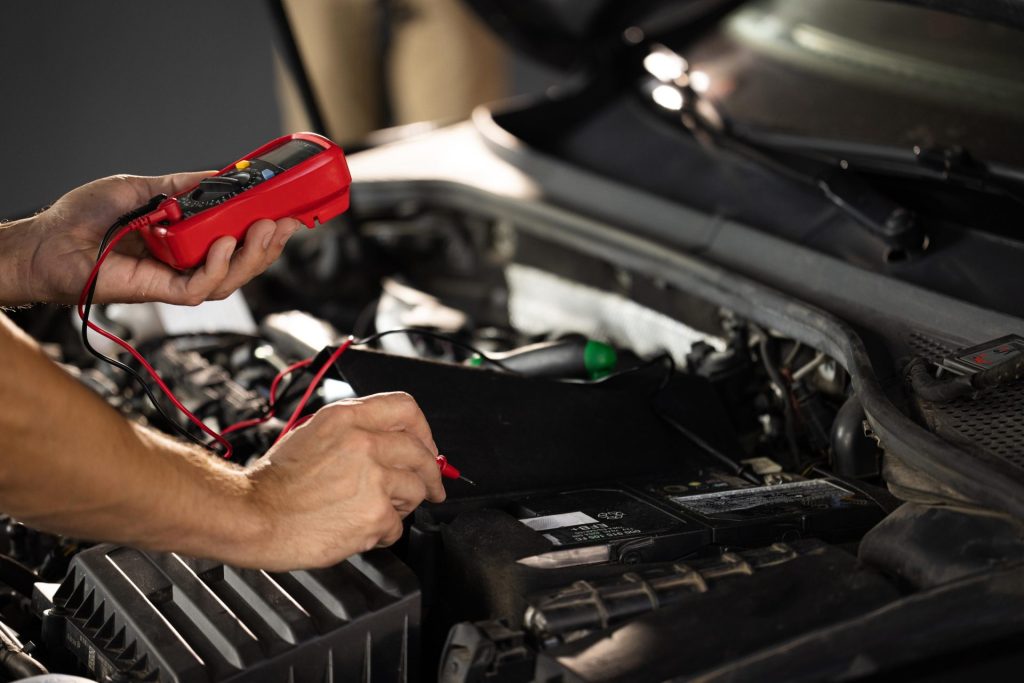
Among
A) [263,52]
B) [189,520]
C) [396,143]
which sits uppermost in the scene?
[189,520]

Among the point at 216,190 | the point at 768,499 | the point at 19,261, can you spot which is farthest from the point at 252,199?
the point at 768,499

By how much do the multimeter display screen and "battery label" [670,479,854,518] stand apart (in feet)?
1.91

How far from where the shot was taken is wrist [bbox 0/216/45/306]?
132 centimetres

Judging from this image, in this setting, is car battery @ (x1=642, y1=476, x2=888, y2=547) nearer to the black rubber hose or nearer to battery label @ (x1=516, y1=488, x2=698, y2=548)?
battery label @ (x1=516, y1=488, x2=698, y2=548)

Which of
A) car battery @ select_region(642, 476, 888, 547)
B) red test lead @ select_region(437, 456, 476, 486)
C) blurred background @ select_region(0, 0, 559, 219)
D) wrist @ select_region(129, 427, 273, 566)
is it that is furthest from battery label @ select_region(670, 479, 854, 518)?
blurred background @ select_region(0, 0, 559, 219)

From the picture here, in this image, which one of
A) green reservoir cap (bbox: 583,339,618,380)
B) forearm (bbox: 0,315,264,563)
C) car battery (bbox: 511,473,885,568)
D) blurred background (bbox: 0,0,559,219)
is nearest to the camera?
forearm (bbox: 0,315,264,563)

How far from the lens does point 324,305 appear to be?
6.91 feet

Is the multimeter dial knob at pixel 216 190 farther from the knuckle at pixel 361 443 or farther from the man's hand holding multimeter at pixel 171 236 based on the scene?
the knuckle at pixel 361 443

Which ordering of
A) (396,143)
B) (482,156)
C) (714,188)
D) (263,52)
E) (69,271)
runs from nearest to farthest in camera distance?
1. (69,271)
2. (714,188)
3. (482,156)
4. (396,143)
5. (263,52)

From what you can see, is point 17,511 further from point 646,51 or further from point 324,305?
point 646,51

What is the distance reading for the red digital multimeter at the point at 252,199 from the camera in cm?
123

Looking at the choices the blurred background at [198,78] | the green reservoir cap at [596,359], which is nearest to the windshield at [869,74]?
the green reservoir cap at [596,359]

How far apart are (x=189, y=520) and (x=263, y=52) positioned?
14.1ft

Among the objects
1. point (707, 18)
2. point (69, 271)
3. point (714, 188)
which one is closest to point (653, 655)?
point (69, 271)
